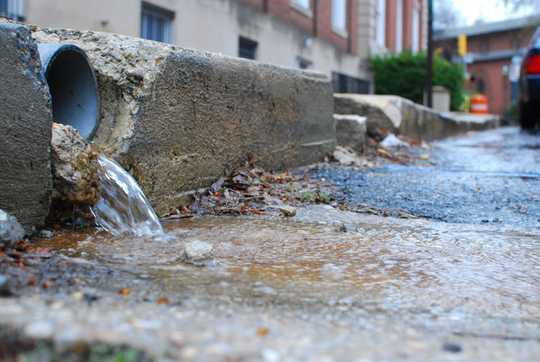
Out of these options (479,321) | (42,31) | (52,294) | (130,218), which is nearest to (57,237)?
(130,218)

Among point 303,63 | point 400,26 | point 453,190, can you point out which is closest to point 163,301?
point 453,190

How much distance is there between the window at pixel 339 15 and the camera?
1770 centimetres

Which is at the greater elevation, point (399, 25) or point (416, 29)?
point (416, 29)

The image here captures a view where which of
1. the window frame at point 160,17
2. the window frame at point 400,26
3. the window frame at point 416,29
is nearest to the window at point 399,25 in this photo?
the window frame at point 400,26

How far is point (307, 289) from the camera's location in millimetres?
2049

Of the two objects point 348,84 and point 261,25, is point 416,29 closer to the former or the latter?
point 348,84

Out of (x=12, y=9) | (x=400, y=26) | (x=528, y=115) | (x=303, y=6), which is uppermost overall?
(x=400, y=26)

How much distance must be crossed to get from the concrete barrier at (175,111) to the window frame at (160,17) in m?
5.00

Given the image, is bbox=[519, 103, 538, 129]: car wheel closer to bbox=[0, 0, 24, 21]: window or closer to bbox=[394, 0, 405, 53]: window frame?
bbox=[0, 0, 24, 21]: window

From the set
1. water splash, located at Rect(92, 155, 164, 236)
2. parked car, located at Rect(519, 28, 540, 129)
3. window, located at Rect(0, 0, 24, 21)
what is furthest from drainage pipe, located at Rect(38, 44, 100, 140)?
parked car, located at Rect(519, 28, 540, 129)

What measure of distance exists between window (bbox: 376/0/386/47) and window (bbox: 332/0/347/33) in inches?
129

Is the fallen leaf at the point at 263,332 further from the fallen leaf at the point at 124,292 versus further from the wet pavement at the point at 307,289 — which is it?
the fallen leaf at the point at 124,292

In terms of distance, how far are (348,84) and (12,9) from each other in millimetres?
12032

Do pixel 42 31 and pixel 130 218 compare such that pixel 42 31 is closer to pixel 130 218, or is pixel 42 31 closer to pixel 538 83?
pixel 130 218
